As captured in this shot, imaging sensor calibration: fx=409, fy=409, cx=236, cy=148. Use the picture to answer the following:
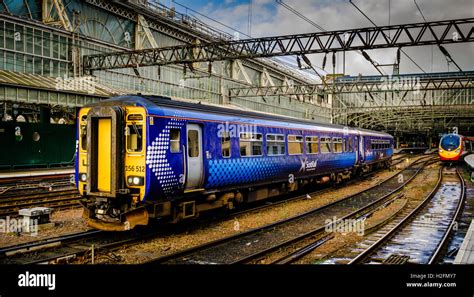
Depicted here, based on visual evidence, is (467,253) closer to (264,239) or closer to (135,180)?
(264,239)

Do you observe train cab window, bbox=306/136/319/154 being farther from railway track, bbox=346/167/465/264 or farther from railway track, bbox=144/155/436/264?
railway track, bbox=346/167/465/264

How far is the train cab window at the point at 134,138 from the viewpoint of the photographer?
33.2ft

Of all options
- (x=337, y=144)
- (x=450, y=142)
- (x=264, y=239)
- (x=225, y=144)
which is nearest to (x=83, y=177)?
(x=225, y=144)

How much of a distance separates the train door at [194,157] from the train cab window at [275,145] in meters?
4.21

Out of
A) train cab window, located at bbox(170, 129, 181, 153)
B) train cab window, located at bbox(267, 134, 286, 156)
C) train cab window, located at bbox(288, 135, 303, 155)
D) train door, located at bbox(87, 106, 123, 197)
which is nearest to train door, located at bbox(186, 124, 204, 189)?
train cab window, located at bbox(170, 129, 181, 153)

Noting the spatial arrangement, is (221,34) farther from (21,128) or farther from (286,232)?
(286,232)

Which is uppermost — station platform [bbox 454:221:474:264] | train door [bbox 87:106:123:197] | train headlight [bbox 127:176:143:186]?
train door [bbox 87:106:123:197]

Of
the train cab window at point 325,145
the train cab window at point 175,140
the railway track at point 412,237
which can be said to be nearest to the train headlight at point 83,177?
the train cab window at point 175,140

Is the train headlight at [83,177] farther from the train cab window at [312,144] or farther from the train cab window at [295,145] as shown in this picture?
the train cab window at [312,144]

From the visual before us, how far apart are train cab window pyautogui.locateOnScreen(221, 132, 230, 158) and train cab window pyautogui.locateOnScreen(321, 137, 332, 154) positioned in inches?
327

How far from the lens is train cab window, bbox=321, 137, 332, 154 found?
65.8 ft

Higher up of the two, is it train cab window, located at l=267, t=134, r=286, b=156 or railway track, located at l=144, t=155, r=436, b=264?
train cab window, located at l=267, t=134, r=286, b=156

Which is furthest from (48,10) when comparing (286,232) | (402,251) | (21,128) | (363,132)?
(402,251)

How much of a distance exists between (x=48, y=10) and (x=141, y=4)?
31.1 feet
